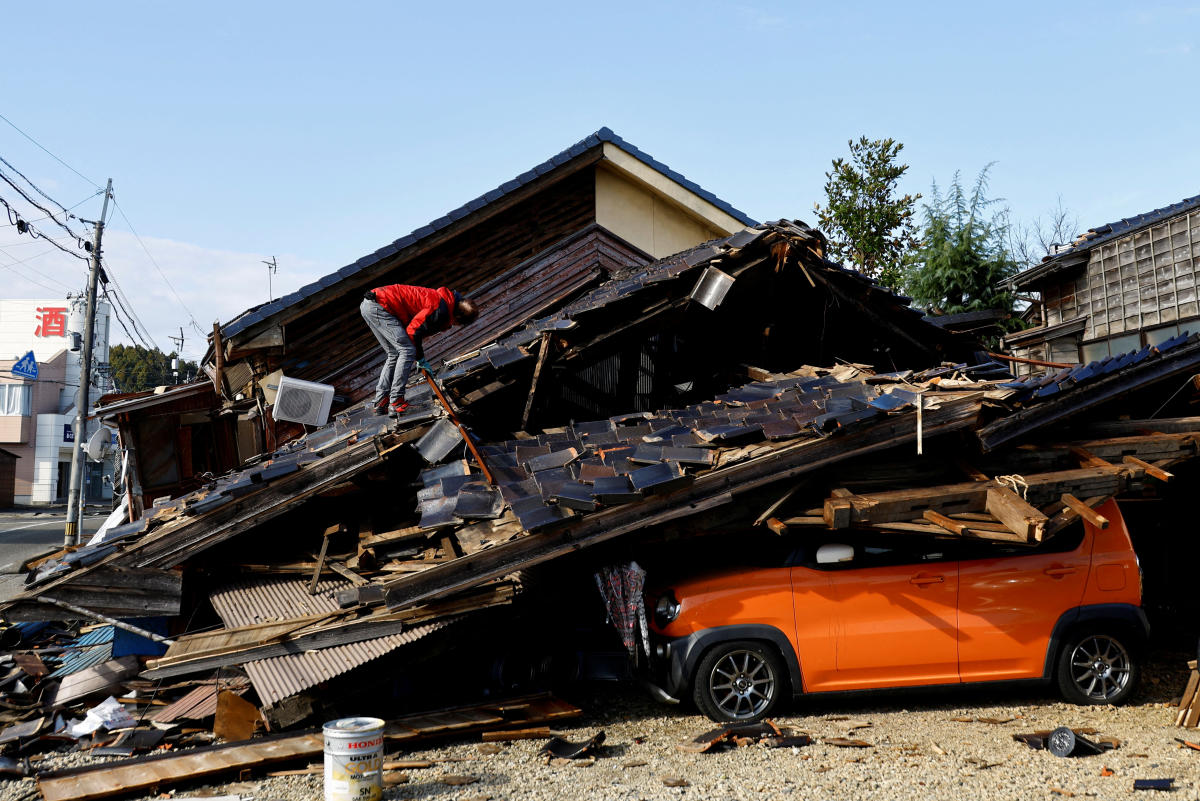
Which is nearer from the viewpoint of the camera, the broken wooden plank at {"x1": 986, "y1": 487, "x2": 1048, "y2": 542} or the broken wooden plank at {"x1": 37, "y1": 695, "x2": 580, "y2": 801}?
the broken wooden plank at {"x1": 37, "y1": 695, "x2": 580, "y2": 801}

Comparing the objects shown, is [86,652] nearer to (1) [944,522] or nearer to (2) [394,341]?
(2) [394,341]

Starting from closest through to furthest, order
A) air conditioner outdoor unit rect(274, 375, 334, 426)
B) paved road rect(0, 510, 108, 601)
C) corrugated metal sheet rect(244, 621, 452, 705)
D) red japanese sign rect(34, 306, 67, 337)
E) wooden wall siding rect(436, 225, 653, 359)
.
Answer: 1. corrugated metal sheet rect(244, 621, 452, 705)
2. air conditioner outdoor unit rect(274, 375, 334, 426)
3. wooden wall siding rect(436, 225, 653, 359)
4. paved road rect(0, 510, 108, 601)
5. red japanese sign rect(34, 306, 67, 337)

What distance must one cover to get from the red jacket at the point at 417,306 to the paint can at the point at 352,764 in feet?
17.4

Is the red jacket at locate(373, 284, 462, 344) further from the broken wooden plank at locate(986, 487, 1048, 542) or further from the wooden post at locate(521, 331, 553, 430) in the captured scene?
the broken wooden plank at locate(986, 487, 1048, 542)

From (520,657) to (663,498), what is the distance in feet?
7.78

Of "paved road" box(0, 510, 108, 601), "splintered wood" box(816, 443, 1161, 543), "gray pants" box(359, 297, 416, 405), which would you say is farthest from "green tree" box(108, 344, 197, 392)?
"splintered wood" box(816, 443, 1161, 543)

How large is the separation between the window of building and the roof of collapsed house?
147 feet

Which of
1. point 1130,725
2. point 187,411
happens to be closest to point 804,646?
point 1130,725

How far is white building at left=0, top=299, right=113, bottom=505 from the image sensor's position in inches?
1777

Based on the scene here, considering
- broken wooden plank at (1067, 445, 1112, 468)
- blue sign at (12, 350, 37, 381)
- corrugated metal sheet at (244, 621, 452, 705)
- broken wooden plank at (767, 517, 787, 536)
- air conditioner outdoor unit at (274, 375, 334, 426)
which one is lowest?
corrugated metal sheet at (244, 621, 452, 705)

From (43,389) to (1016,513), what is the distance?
52849 mm

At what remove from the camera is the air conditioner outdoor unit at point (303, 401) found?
12.2 m

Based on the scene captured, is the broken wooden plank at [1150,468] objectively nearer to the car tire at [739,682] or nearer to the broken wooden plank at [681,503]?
the broken wooden plank at [681,503]

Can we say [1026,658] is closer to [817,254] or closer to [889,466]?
[889,466]
